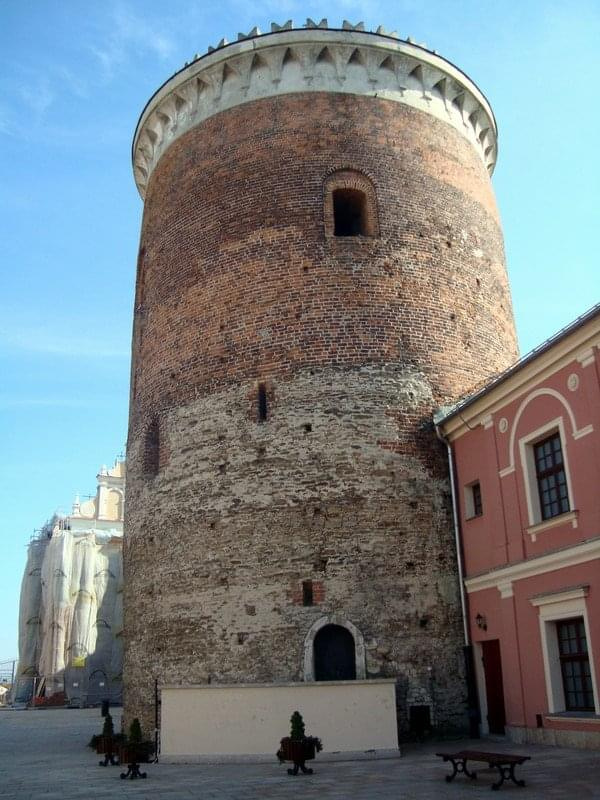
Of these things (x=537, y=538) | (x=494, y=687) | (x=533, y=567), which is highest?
(x=537, y=538)

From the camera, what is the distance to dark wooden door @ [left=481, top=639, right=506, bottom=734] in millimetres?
13453

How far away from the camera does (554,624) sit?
40.1 ft

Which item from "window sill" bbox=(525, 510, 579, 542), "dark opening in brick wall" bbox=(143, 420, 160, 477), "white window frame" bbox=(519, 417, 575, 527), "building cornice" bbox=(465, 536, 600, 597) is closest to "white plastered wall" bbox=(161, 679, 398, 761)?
"building cornice" bbox=(465, 536, 600, 597)

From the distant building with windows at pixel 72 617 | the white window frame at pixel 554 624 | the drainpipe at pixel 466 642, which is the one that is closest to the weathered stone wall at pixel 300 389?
the drainpipe at pixel 466 642

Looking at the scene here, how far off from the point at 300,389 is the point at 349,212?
14.7 ft

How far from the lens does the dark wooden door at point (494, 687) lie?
44.1ft

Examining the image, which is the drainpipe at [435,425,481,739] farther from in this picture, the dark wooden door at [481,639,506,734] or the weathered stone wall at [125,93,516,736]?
the dark wooden door at [481,639,506,734]

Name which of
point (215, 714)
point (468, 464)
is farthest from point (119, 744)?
point (468, 464)

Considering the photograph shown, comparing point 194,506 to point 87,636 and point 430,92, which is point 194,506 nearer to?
point 430,92

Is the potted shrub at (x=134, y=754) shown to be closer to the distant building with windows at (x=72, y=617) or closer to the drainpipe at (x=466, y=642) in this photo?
the drainpipe at (x=466, y=642)

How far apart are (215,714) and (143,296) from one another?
10.00 metres

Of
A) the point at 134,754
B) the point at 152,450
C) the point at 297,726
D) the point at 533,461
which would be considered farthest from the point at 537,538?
the point at 152,450

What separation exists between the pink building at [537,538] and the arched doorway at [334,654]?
7.04 feet

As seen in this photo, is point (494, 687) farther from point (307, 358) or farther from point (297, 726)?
point (307, 358)
